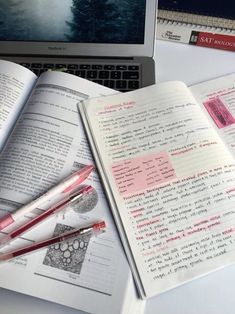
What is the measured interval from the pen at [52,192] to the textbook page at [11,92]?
11cm

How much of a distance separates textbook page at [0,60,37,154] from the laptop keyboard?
39mm

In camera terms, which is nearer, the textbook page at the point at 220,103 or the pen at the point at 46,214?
the pen at the point at 46,214

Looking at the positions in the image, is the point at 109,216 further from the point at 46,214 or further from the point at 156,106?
the point at 156,106

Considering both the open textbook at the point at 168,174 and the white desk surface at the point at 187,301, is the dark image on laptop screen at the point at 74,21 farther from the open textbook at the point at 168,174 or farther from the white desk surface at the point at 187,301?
the white desk surface at the point at 187,301

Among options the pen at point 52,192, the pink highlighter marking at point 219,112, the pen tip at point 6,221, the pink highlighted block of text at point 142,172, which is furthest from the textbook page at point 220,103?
the pen tip at point 6,221

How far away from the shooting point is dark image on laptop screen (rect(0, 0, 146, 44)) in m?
0.61

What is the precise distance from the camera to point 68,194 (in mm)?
519

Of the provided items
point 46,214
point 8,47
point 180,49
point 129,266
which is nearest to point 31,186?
point 46,214

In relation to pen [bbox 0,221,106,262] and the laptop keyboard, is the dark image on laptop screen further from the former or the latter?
pen [bbox 0,221,106,262]

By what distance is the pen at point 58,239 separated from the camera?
47 cm

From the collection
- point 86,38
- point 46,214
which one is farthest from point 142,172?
point 86,38

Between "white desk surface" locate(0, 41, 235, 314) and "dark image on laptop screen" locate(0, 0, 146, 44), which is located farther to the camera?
"dark image on laptop screen" locate(0, 0, 146, 44)

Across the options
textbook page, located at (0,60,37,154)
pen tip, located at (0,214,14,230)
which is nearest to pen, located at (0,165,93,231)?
pen tip, located at (0,214,14,230)

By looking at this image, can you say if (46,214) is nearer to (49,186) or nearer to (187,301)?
(49,186)
